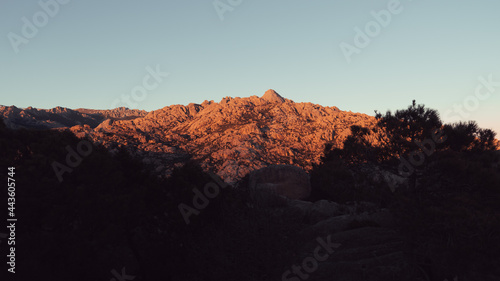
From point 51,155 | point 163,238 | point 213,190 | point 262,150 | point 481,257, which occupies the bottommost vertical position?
point 481,257

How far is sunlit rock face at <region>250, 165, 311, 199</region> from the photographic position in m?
36.3

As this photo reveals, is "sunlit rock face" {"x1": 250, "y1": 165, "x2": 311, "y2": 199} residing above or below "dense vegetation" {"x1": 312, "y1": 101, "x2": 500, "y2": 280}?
above

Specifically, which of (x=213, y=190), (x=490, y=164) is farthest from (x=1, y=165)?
(x=490, y=164)

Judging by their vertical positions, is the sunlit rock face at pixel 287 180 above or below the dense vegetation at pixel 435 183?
above

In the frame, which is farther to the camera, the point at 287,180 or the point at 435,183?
the point at 287,180

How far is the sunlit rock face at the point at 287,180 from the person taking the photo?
3634cm

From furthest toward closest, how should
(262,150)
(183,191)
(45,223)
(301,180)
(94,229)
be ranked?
(262,150)
(301,180)
(183,191)
(94,229)
(45,223)

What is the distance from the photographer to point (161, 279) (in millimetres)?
19656

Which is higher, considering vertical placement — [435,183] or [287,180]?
[287,180]

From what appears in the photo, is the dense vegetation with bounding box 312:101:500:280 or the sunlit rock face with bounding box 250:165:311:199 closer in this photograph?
the dense vegetation with bounding box 312:101:500:280

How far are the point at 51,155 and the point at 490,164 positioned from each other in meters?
26.5

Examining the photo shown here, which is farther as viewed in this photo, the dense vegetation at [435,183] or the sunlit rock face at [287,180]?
the sunlit rock face at [287,180]

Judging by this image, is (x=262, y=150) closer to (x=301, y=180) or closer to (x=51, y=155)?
(x=301, y=180)

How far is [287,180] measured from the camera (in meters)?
36.8
